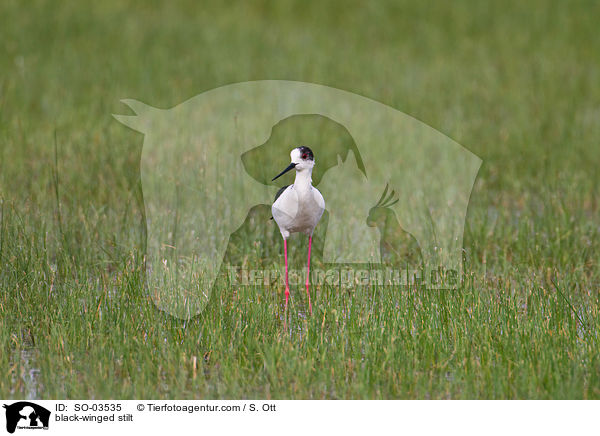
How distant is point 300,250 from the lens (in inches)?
274

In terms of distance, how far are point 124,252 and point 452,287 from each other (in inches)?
113

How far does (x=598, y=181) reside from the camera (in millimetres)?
9328

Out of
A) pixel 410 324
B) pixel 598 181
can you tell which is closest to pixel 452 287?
pixel 410 324

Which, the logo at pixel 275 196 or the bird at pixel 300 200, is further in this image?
the logo at pixel 275 196

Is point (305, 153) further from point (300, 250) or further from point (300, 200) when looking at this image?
point (300, 250)

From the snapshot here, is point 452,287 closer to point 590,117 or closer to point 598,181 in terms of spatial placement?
point 598,181

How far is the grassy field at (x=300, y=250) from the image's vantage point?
195 inches
